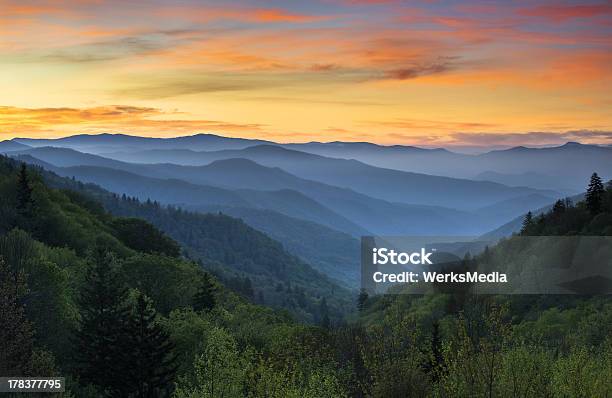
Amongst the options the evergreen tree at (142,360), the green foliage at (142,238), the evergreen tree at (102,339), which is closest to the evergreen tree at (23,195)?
the green foliage at (142,238)

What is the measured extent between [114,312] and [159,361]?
8362 mm

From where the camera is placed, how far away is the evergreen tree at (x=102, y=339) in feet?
146

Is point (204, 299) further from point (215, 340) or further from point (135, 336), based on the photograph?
point (215, 340)

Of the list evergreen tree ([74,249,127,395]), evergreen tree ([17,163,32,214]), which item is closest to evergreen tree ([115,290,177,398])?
evergreen tree ([74,249,127,395])

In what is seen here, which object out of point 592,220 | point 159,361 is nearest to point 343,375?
point 159,361

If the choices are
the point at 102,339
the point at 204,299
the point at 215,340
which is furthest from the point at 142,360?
the point at 204,299

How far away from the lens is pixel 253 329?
6562 cm

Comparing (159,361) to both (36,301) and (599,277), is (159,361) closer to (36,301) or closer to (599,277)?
(36,301)

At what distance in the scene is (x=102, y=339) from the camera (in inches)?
1853

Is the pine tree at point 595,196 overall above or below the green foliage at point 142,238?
above

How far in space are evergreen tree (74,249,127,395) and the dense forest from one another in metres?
0.12

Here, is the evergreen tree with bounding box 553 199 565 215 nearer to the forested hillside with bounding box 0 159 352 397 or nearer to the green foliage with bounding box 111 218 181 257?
the green foliage with bounding box 111 218 181 257

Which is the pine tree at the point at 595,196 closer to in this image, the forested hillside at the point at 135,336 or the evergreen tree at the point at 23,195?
the forested hillside at the point at 135,336

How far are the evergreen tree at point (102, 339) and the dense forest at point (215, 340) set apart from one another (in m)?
0.12
